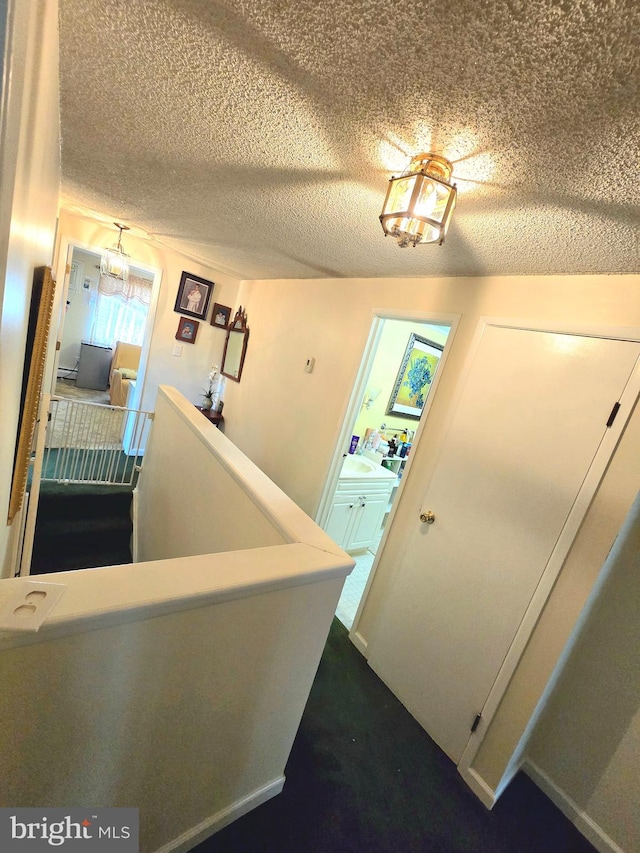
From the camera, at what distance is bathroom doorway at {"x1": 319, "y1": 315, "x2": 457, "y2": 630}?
7.91 ft

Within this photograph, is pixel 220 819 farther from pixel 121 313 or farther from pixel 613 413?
pixel 121 313

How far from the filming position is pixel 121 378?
5.29m

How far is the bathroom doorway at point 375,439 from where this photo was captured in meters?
2.41

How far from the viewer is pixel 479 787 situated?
57.5 inches

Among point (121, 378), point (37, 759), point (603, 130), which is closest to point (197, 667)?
point (37, 759)

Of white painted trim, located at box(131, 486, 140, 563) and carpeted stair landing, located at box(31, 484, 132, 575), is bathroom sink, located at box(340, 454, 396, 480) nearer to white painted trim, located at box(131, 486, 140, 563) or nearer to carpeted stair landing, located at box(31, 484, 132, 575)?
white painted trim, located at box(131, 486, 140, 563)

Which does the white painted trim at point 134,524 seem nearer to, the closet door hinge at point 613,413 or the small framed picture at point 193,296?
the small framed picture at point 193,296

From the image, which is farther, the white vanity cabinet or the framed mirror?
the framed mirror

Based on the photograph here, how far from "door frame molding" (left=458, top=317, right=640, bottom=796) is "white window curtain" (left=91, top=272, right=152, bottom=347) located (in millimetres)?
6938

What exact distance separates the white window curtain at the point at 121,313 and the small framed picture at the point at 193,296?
338 cm

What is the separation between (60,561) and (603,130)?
3308 millimetres

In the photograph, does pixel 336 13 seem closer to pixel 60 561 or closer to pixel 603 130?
pixel 603 130
